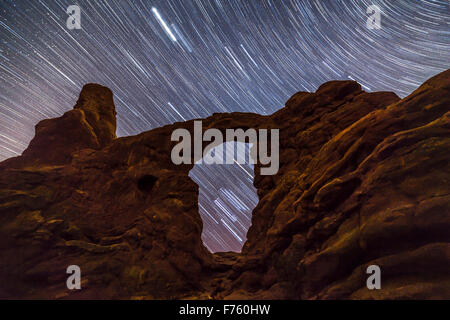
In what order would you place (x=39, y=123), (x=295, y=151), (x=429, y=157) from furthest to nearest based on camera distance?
(x=39, y=123) < (x=295, y=151) < (x=429, y=157)

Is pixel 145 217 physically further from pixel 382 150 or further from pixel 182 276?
pixel 382 150

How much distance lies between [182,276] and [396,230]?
38.4 feet

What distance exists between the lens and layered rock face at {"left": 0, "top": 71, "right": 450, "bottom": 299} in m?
10.1

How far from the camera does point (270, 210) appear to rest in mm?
16141

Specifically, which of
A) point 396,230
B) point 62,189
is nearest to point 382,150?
point 396,230

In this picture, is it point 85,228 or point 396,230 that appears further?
point 85,228

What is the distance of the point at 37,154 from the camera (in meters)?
Result: 18.1

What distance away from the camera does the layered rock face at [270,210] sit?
1011cm

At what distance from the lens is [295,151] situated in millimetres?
17797
